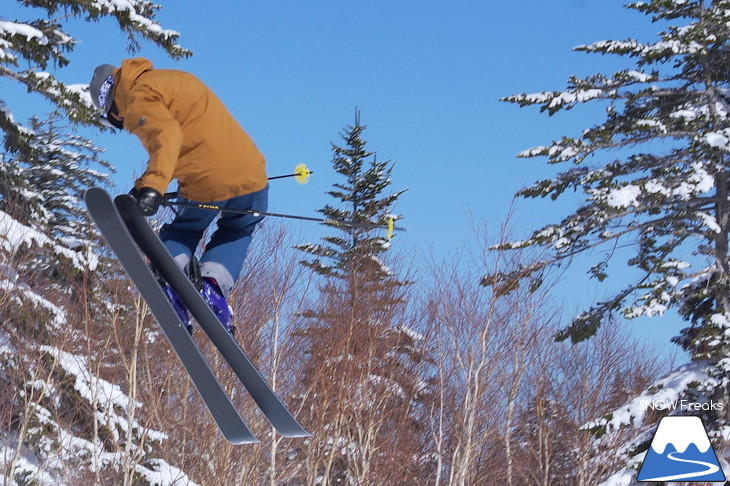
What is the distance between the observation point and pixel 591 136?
13.1 m

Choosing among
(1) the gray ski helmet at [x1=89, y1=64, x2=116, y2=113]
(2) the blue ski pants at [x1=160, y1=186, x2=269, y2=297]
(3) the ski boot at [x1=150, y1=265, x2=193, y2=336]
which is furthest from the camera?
(2) the blue ski pants at [x1=160, y1=186, x2=269, y2=297]

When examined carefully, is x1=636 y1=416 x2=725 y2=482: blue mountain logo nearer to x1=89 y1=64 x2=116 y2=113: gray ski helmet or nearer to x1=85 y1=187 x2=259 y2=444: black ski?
x1=85 y1=187 x2=259 y2=444: black ski

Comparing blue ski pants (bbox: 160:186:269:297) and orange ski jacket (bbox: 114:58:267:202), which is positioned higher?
orange ski jacket (bbox: 114:58:267:202)

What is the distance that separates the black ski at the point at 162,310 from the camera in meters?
3.82

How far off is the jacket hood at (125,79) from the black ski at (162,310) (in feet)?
1.44

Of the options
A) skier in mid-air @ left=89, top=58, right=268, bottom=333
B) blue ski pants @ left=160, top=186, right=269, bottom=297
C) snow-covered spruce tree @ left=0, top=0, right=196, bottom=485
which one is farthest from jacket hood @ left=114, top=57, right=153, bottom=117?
snow-covered spruce tree @ left=0, top=0, right=196, bottom=485

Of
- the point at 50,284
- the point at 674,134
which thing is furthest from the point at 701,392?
the point at 50,284

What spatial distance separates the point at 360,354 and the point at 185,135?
1416cm

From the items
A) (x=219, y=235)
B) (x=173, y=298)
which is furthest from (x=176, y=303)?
(x=219, y=235)

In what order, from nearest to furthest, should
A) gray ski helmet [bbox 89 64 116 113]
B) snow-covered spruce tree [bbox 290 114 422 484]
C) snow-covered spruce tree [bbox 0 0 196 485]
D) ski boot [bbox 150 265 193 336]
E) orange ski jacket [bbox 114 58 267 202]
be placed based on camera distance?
1. orange ski jacket [bbox 114 58 267 202]
2. gray ski helmet [bbox 89 64 116 113]
3. ski boot [bbox 150 265 193 336]
4. snow-covered spruce tree [bbox 0 0 196 485]
5. snow-covered spruce tree [bbox 290 114 422 484]

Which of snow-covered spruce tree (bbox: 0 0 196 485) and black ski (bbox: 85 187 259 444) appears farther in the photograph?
snow-covered spruce tree (bbox: 0 0 196 485)

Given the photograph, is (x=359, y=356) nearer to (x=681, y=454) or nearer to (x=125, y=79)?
(x=681, y=454)

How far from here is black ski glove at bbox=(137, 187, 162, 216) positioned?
11.7 ft

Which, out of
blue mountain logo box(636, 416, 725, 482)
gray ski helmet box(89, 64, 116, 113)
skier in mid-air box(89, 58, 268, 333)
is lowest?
blue mountain logo box(636, 416, 725, 482)
